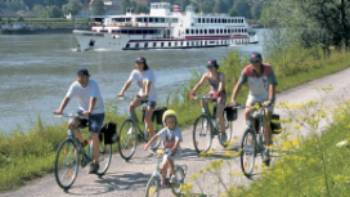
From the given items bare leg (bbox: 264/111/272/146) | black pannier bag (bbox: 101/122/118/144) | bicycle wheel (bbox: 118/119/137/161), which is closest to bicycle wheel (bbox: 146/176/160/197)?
black pannier bag (bbox: 101/122/118/144)

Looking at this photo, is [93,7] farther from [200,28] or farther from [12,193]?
[12,193]

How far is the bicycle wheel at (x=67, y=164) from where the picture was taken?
772 centimetres

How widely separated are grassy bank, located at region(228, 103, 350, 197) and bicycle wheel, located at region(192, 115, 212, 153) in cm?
357

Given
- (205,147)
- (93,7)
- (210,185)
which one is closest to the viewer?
(210,185)

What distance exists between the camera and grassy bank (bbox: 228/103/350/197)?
A: 5.02 m

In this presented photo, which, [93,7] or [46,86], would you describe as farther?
[93,7]

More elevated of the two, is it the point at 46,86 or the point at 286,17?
the point at 286,17

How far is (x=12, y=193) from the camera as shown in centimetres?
785

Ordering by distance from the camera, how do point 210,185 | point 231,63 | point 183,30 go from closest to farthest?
point 210,185 → point 231,63 → point 183,30

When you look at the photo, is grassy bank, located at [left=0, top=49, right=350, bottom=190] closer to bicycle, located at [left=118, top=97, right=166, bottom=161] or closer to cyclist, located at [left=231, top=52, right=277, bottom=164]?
bicycle, located at [left=118, top=97, right=166, bottom=161]

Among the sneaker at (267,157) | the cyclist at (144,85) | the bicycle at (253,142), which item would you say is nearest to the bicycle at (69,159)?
the cyclist at (144,85)

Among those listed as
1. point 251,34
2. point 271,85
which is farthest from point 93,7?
point 271,85

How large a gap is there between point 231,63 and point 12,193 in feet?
40.5

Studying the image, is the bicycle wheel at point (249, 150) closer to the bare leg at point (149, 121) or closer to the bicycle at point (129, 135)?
the bicycle at point (129, 135)
